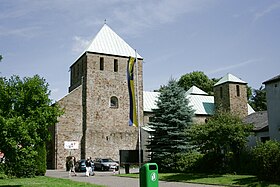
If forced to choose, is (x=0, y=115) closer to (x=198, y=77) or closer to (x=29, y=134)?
(x=29, y=134)

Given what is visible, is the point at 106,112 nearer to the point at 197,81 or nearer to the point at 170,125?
the point at 170,125

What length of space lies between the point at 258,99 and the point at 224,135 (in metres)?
53.4

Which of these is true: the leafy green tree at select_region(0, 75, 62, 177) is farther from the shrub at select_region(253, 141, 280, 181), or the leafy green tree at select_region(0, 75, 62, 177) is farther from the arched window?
the arched window

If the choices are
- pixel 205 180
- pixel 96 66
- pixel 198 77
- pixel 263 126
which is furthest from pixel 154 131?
pixel 198 77

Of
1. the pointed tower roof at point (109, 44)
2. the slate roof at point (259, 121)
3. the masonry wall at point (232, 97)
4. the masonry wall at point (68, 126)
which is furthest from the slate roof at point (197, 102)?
the slate roof at point (259, 121)

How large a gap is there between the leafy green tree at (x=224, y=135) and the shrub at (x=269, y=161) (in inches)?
141

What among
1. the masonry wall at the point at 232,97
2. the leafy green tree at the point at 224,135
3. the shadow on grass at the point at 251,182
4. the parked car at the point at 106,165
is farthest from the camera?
the masonry wall at the point at 232,97

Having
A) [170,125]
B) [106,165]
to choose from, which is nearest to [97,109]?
[106,165]

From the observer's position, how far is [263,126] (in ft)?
96.6

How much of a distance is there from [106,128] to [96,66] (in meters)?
8.11

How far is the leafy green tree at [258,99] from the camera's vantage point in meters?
71.5

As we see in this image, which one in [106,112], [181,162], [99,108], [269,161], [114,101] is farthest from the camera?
[114,101]

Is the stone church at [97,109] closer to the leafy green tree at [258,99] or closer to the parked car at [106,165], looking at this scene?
the parked car at [106,165]

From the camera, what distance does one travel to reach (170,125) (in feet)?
107
